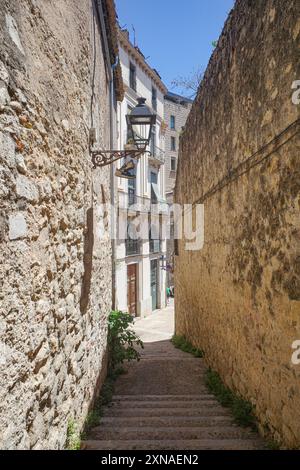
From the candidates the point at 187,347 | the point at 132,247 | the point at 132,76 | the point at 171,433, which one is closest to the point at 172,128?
the point at 132,76

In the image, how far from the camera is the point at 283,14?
255 cm

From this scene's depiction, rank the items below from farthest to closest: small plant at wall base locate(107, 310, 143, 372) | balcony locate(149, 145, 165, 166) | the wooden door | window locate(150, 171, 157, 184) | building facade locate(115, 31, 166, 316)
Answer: window locate(150, 171, 157, 184)
balcony locate(149, 145, 165, 166)
the wooden door
building facade locate(115, 31, 166, 316)
small plant at wall base locate(107, 310, 143, 372)

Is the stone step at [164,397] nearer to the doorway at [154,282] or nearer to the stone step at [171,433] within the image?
the stone step at [171,433]

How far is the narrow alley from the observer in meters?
2.77

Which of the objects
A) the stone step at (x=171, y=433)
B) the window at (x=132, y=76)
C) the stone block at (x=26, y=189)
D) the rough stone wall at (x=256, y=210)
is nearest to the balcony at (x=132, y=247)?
the window at (x=132, y=76)

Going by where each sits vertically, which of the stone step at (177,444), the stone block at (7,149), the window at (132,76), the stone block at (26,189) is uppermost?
the window at (132,76)

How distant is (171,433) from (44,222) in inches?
85.0

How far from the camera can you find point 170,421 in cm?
327

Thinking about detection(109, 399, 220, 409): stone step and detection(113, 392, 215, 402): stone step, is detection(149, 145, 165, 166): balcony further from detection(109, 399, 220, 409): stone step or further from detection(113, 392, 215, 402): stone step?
detection(109, 399, 220, 409): stone step

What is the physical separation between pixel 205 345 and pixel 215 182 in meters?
2.65

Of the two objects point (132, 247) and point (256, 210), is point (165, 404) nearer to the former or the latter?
point (256, 210)

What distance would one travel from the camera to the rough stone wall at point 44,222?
5.27 ft

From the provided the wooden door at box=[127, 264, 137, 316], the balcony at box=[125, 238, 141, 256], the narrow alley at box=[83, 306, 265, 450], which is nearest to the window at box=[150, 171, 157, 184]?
the balcony at box=[125, 238, 141, 256]

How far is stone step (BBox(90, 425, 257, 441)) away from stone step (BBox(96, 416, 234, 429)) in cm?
10
